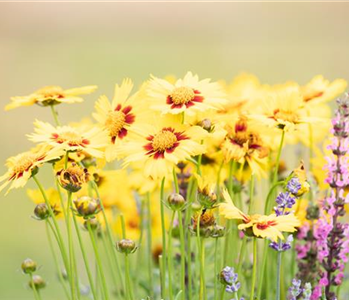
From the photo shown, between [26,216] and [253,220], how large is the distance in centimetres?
237

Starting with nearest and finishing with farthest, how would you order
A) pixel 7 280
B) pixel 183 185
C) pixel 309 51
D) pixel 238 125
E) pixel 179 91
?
pixel 179 91, pixel 238 125, pixel 183 185, pixel 7 280, pixel 309 51

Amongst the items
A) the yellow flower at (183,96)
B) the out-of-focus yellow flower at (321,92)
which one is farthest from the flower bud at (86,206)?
the out-of-focus yellow flower at (321,92)

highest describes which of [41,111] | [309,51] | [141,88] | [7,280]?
[309,51]

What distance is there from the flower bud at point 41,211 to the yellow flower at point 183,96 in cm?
19

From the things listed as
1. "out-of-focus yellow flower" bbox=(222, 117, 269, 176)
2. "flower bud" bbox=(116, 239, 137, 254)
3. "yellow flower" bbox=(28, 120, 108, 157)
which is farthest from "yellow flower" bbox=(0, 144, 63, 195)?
"out-of-focus yellow flower" bbox=(222, 117, 269, 176)

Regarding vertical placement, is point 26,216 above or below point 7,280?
above

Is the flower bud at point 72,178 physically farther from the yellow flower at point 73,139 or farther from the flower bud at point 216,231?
the flower bud at point 216,231

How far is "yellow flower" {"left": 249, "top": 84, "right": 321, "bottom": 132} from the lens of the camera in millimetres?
853

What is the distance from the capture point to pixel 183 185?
3.50 feet

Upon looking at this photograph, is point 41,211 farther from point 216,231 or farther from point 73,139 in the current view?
point 216,231

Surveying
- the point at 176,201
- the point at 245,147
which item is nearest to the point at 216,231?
the point at 176,201

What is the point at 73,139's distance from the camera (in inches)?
32.3

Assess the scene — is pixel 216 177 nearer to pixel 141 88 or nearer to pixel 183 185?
pixel 183 185

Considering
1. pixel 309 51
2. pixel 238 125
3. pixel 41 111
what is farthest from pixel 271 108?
pixel 309 51
